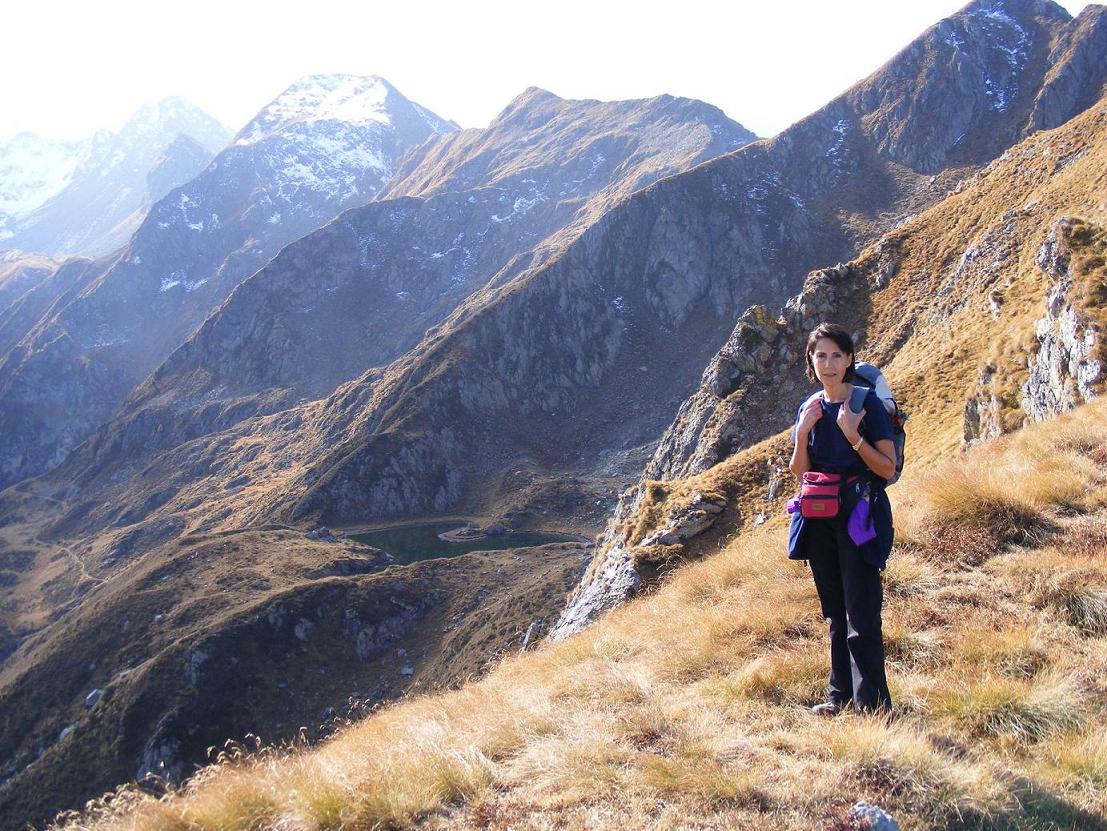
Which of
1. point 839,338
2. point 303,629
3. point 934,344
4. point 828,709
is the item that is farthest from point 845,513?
point 303,629

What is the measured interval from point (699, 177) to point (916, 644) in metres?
158

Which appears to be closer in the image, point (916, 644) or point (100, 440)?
point (916, 644)

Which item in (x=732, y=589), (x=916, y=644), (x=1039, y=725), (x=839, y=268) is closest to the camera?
(x=1039, y=725)

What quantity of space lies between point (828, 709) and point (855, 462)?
6.65 ft

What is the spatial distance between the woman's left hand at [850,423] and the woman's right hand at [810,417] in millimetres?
274

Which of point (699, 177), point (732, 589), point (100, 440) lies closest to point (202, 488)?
point (100, 440)

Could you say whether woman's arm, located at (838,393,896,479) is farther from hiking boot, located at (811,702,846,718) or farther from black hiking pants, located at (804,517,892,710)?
hiking boot, located at (811,702,846,718)

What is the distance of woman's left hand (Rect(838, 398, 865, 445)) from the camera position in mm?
4895

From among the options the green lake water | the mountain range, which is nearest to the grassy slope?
the mountain range

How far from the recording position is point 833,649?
5309 mm

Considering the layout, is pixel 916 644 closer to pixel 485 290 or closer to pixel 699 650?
pixel 699 650

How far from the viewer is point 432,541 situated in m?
111

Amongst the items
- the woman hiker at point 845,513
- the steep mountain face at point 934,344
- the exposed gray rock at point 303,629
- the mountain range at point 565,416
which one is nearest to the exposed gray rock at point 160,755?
the mountain range at point 565,416

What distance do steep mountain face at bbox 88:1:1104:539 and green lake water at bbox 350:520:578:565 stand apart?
288 inches
